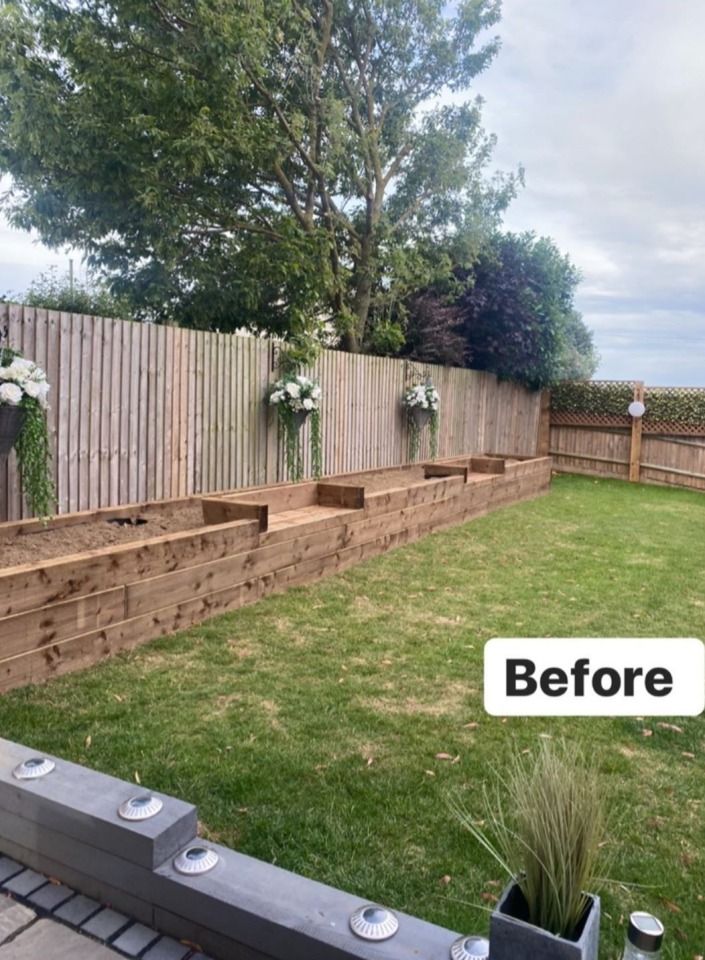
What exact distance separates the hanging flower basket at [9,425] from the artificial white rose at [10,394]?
1.5 inches

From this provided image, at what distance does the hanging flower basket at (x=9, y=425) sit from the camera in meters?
3.35

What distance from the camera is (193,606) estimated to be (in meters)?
3.59

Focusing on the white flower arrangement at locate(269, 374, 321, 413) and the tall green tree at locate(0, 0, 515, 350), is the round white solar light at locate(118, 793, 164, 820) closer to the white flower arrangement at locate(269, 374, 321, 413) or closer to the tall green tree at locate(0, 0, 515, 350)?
the white flower arrangement at locate(269, 374, 321, 413)

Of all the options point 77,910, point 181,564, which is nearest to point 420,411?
point 181,564

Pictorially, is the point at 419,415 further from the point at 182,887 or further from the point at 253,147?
the point at 182,887

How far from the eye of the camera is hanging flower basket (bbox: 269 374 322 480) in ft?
19.9

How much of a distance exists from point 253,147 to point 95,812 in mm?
7304

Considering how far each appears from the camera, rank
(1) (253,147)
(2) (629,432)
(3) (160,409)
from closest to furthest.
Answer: (3) (160,409)
(1) (253,147)
(2) (629,432)

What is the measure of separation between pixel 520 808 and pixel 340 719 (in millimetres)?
1387

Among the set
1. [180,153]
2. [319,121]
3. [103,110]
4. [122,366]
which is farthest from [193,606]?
[319,121]

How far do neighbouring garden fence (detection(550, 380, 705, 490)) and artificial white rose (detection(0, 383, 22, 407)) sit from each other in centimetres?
1081

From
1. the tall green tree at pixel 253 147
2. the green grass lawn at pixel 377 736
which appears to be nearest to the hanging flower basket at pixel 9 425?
the green grass lawn at pixel 377 736

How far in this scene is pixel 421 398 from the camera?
854cm

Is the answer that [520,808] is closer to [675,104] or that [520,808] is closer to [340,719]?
[340,719]
